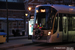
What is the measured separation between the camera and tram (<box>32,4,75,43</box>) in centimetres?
1551

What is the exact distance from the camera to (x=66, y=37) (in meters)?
16.2

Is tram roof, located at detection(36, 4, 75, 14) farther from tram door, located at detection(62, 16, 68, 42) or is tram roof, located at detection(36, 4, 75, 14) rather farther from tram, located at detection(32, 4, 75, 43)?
tram door, located at detection(62, 16, 68, 42)

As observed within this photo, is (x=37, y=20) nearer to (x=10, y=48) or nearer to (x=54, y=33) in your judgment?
(x=54, y=33)

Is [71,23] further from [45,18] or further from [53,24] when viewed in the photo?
[45,18]

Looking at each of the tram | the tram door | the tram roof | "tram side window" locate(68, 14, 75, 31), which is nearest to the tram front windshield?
the tram

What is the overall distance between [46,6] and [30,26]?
6.41 metres

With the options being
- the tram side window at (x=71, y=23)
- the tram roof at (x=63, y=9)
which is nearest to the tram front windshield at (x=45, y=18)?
the tram roof at (x=63, y=9)

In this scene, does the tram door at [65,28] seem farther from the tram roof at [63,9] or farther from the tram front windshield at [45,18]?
the tram front windshield at [45,18]

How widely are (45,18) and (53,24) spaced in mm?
792

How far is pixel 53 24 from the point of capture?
1562 cm

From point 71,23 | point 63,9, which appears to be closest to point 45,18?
point 63,9

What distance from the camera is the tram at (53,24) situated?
15508 mm

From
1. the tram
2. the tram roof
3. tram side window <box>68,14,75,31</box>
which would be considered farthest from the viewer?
tram side window <box>68,14,75,31</box>

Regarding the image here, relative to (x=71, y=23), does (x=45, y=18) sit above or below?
above
